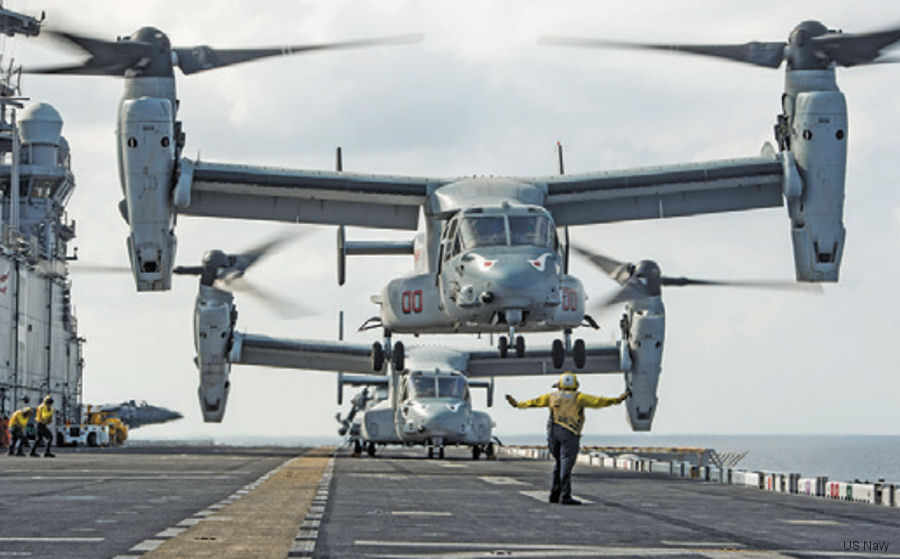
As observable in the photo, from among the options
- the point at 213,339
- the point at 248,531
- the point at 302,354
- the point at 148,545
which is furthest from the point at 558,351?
the point at 148,545

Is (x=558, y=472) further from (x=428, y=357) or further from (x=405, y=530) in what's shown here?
(x=428, y=357)

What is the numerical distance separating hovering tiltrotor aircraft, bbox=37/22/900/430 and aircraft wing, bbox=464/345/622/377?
1210cm

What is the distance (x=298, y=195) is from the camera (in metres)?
33.2

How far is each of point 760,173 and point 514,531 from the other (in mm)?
21856

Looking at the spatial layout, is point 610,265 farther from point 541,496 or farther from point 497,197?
point 541,496

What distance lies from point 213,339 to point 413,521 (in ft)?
94.1

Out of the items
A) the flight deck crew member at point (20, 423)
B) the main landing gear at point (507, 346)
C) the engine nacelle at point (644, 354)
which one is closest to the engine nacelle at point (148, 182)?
the main landing gear at point (507, 346)

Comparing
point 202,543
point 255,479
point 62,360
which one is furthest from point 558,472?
point 62,360

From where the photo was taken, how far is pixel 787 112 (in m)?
31.2

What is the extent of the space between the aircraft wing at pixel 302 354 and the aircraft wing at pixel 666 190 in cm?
1376

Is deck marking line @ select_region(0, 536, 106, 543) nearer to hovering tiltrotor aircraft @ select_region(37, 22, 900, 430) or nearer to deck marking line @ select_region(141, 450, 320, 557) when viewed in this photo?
deck marking line @ select_region(141, 450, 320, 557)

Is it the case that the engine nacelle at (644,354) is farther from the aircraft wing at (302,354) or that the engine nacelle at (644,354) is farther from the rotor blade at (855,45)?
the rotor blade at (855,45)

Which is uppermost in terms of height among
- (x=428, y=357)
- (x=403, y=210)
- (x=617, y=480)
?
(x=403, y=210)

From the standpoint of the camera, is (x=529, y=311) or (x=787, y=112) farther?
(x=787, y=112)
